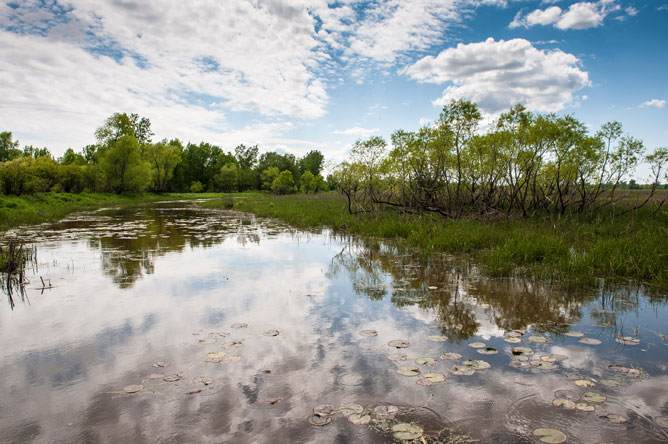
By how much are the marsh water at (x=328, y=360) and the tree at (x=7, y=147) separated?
8144 cm

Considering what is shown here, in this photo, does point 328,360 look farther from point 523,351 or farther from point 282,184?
point 282,184

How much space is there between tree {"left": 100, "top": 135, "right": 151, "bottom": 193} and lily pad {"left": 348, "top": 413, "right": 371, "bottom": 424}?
4669 centimetres

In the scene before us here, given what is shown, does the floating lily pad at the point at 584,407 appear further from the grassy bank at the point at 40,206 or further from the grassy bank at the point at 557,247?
the grassy bank at the point at 40,206

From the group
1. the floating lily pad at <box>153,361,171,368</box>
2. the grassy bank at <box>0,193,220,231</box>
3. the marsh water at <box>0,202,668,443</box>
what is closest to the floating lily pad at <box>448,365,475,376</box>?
the marsh water at <box>0,202,668,443</box>

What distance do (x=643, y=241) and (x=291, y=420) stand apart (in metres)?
9.00

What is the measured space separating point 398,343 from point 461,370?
2.59ft

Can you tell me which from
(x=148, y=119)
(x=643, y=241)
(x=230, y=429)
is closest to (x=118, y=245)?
(x=230, y=429)

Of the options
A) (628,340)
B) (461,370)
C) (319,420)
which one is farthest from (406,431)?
(628,340)

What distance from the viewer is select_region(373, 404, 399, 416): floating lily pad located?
2.70 meters

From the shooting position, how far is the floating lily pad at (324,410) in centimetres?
271

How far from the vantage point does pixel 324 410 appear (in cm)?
275

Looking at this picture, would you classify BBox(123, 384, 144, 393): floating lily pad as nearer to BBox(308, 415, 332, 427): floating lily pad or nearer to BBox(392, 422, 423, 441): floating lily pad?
BBox(308, 415, 332, 427): floating lily pad

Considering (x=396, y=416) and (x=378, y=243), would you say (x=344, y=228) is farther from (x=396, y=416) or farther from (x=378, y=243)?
(x=396, y=416)

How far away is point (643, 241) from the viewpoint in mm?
8055
